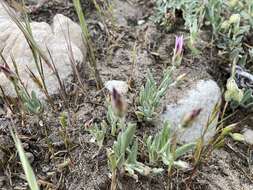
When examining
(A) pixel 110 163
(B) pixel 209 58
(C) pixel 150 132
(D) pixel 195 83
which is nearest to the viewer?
(A) pixel 110 163

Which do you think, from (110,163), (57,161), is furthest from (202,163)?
(57,161)

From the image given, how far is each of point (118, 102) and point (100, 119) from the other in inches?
20.8

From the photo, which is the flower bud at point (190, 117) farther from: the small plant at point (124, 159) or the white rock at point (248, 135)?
the white rock at point (248, 135)

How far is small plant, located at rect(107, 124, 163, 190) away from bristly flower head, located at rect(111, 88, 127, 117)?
167 millimetres

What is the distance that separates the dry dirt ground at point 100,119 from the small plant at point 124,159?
70mm

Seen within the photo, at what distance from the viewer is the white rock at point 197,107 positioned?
5.33 ft

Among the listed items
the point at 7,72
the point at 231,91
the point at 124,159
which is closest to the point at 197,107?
the point at 231,91

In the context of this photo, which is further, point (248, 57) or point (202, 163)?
point (248, 57)

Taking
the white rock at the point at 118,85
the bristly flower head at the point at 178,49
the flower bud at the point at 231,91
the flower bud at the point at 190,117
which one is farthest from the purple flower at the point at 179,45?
the flower bud at the point at 190,117

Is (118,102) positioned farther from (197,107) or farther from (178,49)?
(197,107)

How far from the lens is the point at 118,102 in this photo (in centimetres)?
111

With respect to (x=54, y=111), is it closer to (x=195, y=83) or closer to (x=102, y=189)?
(x=102, y=189)

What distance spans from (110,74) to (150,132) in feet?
1.15

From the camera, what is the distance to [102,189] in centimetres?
145
